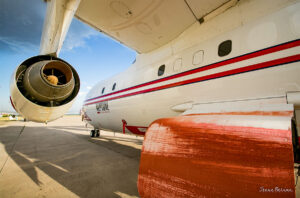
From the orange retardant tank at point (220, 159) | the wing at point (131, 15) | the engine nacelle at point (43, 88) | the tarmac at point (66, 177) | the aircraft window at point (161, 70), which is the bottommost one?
the tarmac at point (66, 177)

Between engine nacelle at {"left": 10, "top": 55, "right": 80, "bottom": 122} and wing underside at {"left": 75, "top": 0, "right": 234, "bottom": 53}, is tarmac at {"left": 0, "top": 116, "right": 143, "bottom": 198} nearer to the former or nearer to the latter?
engine nacelle at {"left": 10, "top": 55, "right": 80, "bottom": 122}

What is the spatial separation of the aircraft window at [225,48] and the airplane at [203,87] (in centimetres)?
2

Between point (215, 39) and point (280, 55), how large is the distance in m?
1.02

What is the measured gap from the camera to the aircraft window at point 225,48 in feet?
7.58

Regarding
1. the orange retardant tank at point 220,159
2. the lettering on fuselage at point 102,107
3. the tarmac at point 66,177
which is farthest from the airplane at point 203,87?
the lettering on fuselage at point 102,107

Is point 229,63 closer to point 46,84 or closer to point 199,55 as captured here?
point 199,55

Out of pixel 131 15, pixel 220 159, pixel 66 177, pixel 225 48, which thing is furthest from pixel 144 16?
pixel 66 177

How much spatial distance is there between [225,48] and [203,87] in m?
0.71

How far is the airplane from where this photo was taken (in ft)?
3.99

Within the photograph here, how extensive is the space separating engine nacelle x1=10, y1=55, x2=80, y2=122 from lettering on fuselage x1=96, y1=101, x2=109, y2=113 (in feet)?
9.51

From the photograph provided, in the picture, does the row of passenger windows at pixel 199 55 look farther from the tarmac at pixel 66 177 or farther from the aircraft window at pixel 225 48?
the tarmac at pixel 66 177

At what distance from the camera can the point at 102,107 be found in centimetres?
595

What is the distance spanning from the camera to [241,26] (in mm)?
2283

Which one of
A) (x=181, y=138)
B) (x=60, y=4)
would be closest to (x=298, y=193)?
(x=181, y=138)
